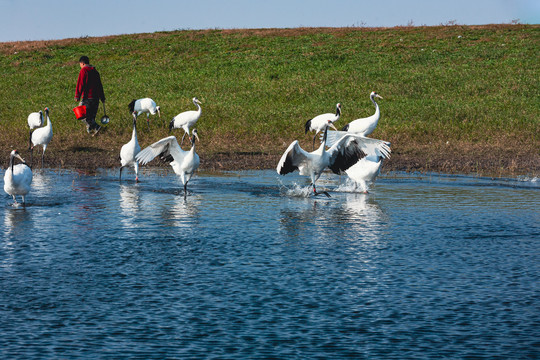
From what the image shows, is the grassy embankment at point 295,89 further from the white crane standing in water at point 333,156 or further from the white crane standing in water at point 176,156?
the white crane standing in water at point 333,156

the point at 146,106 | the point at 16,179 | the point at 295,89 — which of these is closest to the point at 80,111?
the point at 146,106

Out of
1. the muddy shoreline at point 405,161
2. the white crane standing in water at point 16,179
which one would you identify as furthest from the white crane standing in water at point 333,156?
the white crane standing in water at point 16,179

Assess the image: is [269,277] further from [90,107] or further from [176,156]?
[90,107]

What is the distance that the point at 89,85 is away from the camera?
79.1ft

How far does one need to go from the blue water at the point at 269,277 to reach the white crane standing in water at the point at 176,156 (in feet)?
2.71

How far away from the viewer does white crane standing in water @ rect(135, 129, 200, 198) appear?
47.5ft

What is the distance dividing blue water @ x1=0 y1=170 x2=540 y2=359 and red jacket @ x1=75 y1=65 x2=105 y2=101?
10.6 meters

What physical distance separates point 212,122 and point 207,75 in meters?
13.9

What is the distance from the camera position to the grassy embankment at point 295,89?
890 inches

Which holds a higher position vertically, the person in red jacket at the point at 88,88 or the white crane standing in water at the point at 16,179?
the person in red jacket at the point at 88,88

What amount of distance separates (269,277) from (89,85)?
17.6m

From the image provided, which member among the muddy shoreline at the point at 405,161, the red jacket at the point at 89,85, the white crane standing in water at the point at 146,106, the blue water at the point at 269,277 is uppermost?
Answer: the red jacket at the point at 89,85

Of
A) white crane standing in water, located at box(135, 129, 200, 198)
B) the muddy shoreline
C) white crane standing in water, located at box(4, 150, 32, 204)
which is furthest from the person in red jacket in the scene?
white crane standing in water, located at box(4, 150, 32, 204)

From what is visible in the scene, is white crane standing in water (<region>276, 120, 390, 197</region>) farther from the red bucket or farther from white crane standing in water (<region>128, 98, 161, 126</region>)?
white crane standing in water (<region>128, 98, 161, 126</region>)
